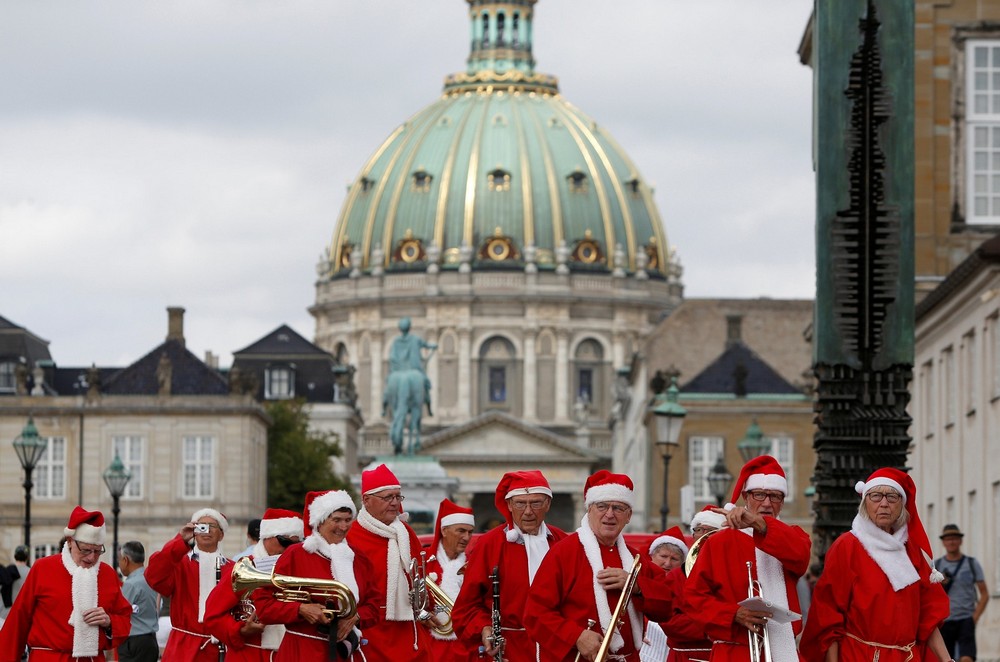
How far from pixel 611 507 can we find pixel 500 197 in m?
140

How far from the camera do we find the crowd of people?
11969 millimetres

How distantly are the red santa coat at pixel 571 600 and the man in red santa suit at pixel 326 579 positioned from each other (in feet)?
4.38

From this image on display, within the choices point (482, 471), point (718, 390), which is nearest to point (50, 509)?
point (718, 390)

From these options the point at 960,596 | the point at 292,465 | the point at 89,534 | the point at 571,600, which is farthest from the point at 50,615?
the point at 292,465

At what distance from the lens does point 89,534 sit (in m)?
14.5

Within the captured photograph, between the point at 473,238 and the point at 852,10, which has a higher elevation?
the point at 473,238

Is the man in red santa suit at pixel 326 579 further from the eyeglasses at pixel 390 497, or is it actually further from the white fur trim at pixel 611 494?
the white fur trim at pixel 611 494

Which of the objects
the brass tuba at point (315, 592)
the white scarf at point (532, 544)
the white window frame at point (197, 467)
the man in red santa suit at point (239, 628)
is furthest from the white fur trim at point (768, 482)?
the white window frame at point (197, 467)

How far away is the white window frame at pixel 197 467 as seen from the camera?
78.7m

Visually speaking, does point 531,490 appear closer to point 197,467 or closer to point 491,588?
point 491,588

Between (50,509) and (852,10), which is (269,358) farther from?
(852,10)

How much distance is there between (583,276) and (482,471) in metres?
Answer: 20.6

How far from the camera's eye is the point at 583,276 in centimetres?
15200

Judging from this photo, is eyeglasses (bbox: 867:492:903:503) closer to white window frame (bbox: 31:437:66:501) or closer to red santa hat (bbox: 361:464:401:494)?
red santa hat (bbox: 361:464:401:494)
